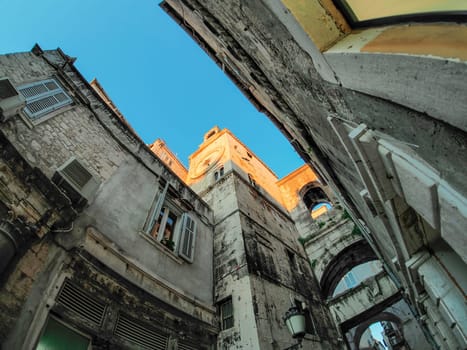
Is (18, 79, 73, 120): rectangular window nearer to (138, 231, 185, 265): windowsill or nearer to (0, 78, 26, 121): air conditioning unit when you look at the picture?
(0, 78, 26, 121): air conditioning unit

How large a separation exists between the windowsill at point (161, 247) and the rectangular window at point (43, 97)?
143 inches

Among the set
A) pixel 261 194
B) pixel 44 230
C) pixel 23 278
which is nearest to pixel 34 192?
pixel 44 230

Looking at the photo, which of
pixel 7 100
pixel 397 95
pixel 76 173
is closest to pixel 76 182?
pixel 76 173

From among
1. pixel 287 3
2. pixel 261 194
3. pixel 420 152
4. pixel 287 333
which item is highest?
pixel 261 194

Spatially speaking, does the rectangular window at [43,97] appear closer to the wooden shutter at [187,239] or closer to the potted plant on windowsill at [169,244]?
the potted plant on windowsill at [169,244]

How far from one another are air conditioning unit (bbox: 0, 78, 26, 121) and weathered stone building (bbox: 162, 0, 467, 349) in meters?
3.93

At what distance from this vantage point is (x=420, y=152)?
4.84 feet

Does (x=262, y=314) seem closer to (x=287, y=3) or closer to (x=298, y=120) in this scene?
(x=298, y=120)

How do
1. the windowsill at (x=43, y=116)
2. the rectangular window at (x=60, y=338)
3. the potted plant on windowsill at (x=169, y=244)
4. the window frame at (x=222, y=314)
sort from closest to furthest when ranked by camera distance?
the rectangular window at (x=60, y=338), the windowsill at (x=43, y=116), the window frame at (x=222, y=314), the potted plant on windowsill at (x=169, y=244)

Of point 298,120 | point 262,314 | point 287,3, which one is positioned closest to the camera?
point 287,3

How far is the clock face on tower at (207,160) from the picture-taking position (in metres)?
14.7

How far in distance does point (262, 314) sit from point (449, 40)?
261 inches

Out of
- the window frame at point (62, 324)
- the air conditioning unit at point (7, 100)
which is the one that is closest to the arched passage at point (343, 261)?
the window frame at point (62, 324)

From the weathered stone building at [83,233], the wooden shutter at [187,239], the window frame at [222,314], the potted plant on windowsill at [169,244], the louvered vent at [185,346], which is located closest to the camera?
the weathered stone building at [83,233]
